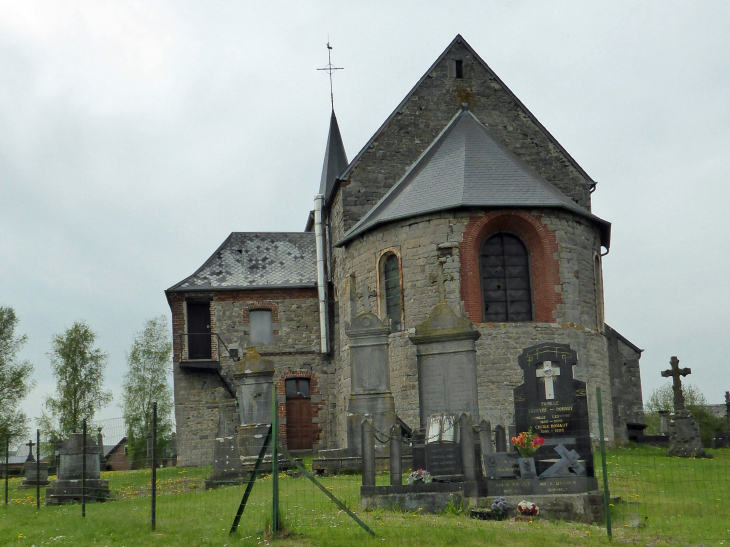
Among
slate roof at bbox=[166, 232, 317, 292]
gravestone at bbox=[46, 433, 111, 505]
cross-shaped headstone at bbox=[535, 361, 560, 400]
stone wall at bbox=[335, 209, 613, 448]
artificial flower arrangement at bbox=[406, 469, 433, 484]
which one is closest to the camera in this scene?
artificial flower arrangement at bbox=[406, 469, 433, 484]

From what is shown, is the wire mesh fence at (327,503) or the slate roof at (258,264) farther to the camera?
the slate roof at (258,264)

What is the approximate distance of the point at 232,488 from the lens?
13977 mm

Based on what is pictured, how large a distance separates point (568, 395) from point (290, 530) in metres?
4.54

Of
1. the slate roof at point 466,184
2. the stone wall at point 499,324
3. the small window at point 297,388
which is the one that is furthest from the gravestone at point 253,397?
the small window at point 297,388

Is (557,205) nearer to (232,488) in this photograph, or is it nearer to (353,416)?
(353,416)

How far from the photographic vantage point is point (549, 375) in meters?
11.7

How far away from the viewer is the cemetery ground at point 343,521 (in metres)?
8.77

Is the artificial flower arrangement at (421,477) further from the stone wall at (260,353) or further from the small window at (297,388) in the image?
the small window at (297,388)

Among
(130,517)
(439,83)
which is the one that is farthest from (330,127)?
(130,517)

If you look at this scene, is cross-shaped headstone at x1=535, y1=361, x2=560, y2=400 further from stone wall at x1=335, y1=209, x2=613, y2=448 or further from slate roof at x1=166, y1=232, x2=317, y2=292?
slate roof at x1=166, y1=232, x2=317, y2=292

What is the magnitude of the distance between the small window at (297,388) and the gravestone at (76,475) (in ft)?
39.8

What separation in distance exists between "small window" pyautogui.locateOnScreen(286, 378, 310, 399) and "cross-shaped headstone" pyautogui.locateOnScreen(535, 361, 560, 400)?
17.1 metres

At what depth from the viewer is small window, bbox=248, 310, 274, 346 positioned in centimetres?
2825

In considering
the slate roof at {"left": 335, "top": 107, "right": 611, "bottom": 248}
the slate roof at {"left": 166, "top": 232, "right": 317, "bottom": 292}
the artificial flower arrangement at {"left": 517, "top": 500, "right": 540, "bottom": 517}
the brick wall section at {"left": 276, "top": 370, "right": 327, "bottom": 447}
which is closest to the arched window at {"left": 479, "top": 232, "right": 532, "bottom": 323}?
the slate roof at {"left": 335, "top": 107, "right": 611, "bottom": 248}
